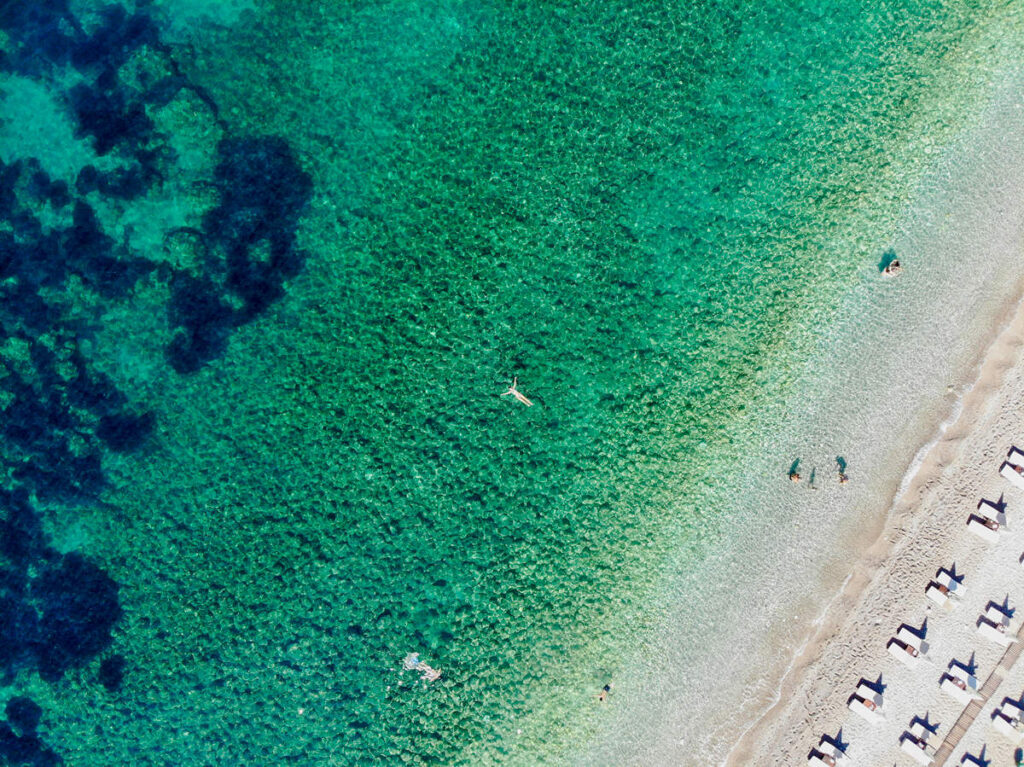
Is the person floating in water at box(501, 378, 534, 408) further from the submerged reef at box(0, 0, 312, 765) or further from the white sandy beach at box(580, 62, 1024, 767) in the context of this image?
the submerged reef at box(0, 0, 312, 765)

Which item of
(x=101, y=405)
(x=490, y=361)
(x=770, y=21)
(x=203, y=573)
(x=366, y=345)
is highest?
(x=770, y=21)

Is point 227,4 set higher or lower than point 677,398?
higher

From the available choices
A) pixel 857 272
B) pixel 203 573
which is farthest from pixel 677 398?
pixel 203 573

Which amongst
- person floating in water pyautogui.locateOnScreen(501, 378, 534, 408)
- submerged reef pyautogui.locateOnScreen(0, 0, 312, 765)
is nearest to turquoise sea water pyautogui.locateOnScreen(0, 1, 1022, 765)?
submerged reef pyautogui.locateOnScreen(0, 0, 312, 765)

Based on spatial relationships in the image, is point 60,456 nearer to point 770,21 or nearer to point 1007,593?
point 770,21

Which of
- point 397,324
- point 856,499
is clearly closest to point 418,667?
point 397,324

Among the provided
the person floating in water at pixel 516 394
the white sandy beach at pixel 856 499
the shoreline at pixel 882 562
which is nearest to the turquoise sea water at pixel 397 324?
the person floating in water at pixel 516 394
